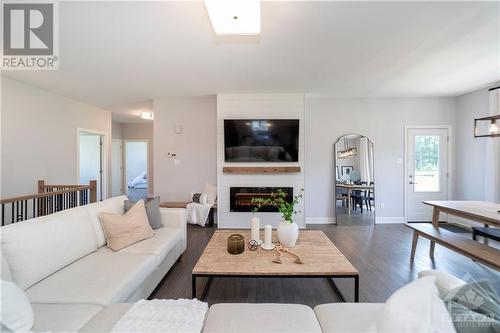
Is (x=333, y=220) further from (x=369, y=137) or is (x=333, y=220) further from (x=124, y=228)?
(x=124, y=228)

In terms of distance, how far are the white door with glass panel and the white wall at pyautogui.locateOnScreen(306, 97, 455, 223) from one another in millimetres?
168

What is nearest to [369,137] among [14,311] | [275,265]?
[275,265]

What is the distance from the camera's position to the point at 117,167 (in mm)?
7602

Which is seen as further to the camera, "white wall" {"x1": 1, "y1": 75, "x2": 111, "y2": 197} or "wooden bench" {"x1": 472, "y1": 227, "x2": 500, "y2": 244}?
"white wall" {"x1": 1, "y1": 75, "x2": 111, "y2": 197}

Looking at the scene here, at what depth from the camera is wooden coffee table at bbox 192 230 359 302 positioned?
1.74m

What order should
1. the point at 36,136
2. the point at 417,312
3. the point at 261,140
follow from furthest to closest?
the point at 261,140 → the point at 36,136 → the point at 417,312

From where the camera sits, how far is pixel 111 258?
75.6 inches

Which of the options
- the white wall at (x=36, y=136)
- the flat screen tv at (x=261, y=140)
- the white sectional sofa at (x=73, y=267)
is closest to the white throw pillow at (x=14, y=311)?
the white sectional sofa at (x=73, y=267)

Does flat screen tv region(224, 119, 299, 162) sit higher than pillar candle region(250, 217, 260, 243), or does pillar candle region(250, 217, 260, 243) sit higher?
flat screen tv region(224, 119, 299, 162)

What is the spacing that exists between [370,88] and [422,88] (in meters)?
0.95

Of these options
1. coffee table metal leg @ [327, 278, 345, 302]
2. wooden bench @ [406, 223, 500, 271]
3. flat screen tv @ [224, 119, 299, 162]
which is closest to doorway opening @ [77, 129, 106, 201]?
flat screen tv @ [224, 119, 299, 162]

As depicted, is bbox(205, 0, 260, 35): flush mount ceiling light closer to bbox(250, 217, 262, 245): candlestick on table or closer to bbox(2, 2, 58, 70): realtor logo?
bbox(2, 2, 58, 70): realtor logo

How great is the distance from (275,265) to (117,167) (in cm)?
753

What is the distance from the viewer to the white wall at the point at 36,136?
3508 mm
